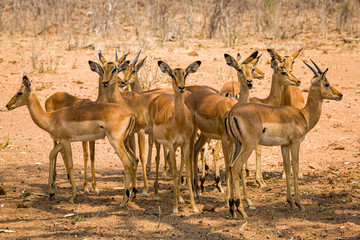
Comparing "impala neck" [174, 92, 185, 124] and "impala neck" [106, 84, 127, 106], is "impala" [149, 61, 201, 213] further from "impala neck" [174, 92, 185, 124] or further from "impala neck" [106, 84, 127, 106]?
"impala neck" [106, 84, 127, 106]

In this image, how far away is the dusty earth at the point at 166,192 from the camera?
6.19 meters

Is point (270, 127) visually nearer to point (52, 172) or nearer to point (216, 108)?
point (216, 108)

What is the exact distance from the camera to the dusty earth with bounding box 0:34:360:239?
20.3 feet

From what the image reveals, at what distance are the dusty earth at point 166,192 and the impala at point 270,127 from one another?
50 centimetres

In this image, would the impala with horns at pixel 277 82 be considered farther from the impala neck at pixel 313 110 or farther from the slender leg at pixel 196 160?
the slender leg at pixel 196 160

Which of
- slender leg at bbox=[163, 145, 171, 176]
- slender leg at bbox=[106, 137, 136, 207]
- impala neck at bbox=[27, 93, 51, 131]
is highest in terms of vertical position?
impala neck at bbox=[27, 93, 51, 131]

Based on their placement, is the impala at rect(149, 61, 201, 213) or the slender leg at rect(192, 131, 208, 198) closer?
the impala at rect(149, 61, 201, 213)

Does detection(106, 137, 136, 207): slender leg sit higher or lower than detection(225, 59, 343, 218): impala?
lower

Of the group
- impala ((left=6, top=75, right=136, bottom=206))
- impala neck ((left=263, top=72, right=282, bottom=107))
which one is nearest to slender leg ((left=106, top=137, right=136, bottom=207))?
impala ((left=6, top=75, right=136, bottom=206))

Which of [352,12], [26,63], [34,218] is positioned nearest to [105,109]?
[34,218]

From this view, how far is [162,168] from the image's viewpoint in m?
9.93

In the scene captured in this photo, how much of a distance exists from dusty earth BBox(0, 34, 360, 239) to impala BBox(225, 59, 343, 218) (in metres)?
0.50

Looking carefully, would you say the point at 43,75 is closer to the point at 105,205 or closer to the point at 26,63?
the point at 26,63

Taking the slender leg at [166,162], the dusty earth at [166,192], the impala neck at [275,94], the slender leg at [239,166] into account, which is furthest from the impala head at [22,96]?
the impala neck at [275,94]
